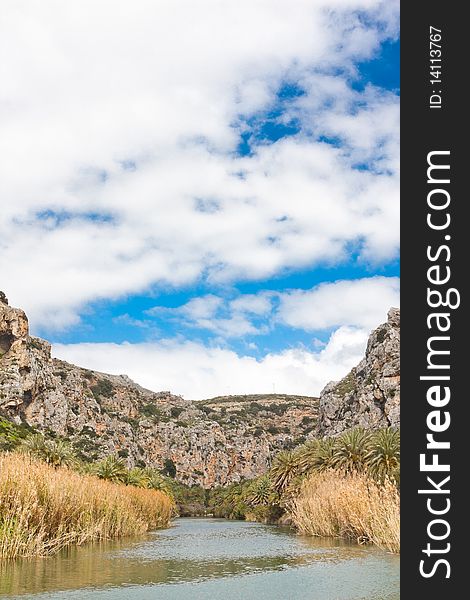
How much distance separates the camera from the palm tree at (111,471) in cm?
5003

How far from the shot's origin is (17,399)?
8438 cm

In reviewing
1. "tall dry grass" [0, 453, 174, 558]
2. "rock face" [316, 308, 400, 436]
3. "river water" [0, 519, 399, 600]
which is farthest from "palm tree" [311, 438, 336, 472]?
"rock face" [316, 308, 400, 436]

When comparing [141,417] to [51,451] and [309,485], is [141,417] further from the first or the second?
[309,485]

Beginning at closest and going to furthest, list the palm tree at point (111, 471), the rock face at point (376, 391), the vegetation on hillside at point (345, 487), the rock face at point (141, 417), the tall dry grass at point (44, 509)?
1. the tall dry grass at point (44, 509)
2. the vegetation on hillside at point (345, 487)
3. the palm tree at point (111, 471)
4. the rock face at point (376, 391)
5. the rock face at point (141, 417)

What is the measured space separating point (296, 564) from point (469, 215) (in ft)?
44.7

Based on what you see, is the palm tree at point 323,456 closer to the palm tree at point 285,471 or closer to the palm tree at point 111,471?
the palm tree at point 285,471

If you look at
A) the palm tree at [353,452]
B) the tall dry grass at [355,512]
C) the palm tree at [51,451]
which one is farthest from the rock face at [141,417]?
the tall dry grass at [355,512]

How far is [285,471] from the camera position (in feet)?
169

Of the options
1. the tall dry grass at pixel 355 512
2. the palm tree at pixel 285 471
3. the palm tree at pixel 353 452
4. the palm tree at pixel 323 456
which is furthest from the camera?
the palm tree at pixel 285 471

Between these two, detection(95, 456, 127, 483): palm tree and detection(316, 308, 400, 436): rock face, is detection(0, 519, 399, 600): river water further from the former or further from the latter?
detection(316, 308, 400, 436): rock face

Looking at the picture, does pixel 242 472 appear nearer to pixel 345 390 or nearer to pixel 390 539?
pixel 345 390

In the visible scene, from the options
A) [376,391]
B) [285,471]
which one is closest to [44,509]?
[285,471]

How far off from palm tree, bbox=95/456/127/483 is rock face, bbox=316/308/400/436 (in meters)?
32.6

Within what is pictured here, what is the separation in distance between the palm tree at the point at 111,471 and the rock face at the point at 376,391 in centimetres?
3262
